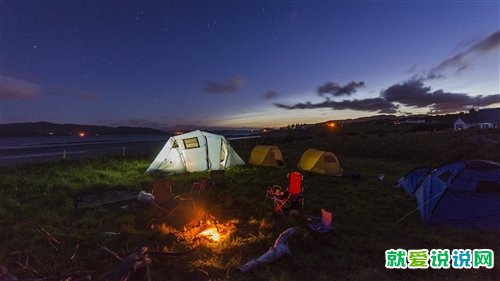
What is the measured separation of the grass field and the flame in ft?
0.84

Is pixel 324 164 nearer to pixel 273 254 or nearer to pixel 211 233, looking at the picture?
pixel 211 233

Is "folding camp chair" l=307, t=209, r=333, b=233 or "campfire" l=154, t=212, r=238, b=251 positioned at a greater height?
"folding camp chair" l=307, t=209, r=333, b=233

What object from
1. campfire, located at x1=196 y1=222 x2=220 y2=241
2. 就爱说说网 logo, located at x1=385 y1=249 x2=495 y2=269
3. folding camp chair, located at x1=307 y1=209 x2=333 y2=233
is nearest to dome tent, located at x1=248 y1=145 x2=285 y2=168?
folding camp chair, located at x1=307 y1=209 x2=333 y2=233

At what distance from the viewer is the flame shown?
22.2 ft

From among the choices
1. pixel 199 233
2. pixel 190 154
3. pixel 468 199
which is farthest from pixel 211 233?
pixel 190 154

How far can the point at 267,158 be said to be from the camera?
18562 millimetres

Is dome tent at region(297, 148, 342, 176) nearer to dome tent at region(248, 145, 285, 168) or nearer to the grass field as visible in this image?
the grass field

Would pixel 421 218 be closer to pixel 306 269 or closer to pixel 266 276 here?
pixel 306 269

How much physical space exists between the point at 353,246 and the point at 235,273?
2.69m

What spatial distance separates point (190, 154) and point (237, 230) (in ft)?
32.9

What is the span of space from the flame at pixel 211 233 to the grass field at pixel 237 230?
0.26 meters

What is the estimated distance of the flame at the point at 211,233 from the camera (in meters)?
6.77

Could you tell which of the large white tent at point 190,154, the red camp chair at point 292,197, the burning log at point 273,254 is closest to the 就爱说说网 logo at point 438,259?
the burning log at point 273,254

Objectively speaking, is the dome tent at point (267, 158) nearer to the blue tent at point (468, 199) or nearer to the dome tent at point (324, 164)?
the dome tent at point (324, 164)
